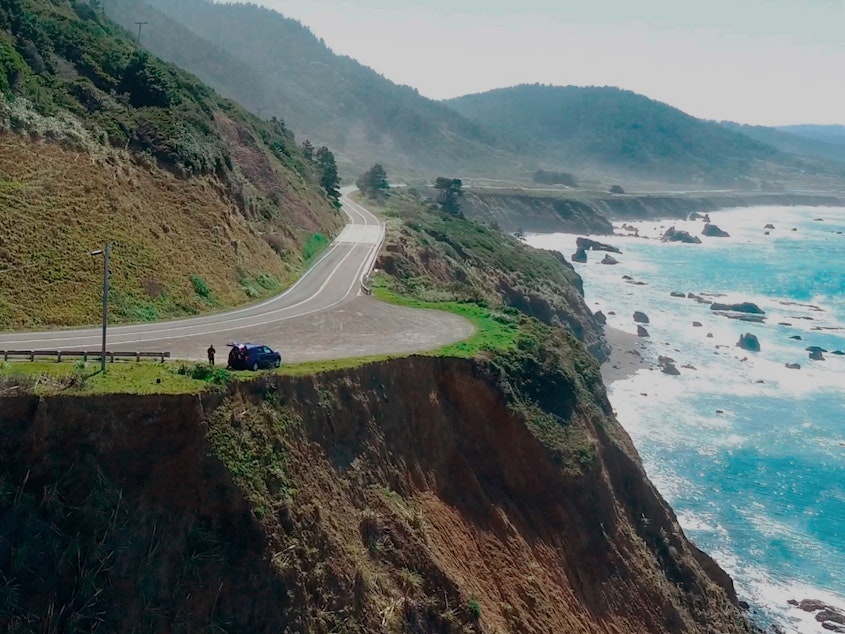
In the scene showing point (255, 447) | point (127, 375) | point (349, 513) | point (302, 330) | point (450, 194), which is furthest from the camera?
point (450, 194)

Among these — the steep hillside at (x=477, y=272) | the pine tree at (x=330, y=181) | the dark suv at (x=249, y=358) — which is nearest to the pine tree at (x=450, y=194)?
the steep hillside at (x=477, y=272)

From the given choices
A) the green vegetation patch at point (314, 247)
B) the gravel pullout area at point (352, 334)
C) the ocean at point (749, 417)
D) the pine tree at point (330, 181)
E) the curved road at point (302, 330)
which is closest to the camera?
the curved road at point (302, 330)

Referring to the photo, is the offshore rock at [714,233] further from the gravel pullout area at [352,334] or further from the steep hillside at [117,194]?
the gravel pullout area at [352,334]

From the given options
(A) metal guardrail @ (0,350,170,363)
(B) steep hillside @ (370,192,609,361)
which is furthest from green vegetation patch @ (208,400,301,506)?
(B) steep hillside @ (370,192,609,361)

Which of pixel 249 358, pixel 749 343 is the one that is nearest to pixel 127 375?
pixel 249 358

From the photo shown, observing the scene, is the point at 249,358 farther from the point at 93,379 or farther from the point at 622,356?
the point at 622,356

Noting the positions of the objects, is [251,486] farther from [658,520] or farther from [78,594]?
[658,520]
